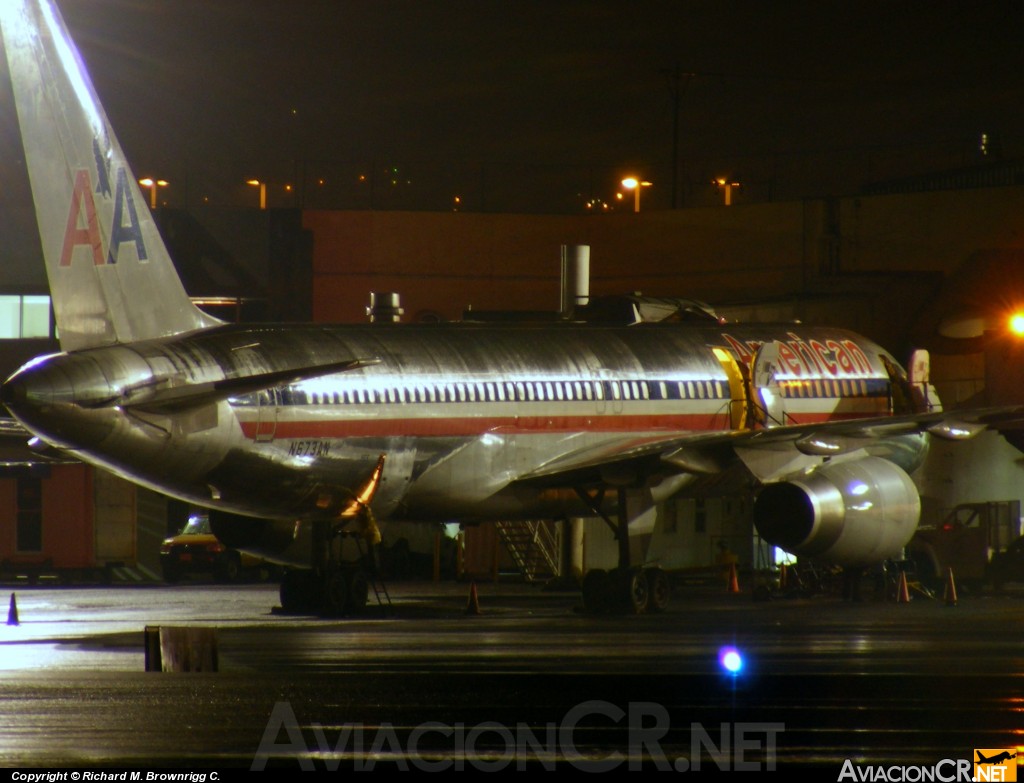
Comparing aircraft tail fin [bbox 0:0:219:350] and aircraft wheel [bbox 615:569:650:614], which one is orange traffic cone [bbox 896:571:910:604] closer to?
aircraft wheel [bbox 615:569:650:614]

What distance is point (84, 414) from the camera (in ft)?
72.8

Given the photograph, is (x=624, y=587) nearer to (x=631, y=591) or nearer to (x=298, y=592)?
(x=631, y=591)

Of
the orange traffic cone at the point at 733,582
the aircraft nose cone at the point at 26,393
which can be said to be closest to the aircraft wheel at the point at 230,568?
the orange traffic cone at the point at 733,582

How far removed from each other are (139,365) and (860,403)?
1552 centimetres

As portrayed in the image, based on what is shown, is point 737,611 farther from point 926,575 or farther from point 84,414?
point 84,414

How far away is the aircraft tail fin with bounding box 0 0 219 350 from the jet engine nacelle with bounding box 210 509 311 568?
14.8 feet

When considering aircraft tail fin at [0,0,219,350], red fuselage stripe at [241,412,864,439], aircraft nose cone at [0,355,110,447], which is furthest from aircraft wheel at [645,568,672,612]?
aircraft nose cone at [0,355,110,447]

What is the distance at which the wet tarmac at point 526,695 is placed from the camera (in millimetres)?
12156

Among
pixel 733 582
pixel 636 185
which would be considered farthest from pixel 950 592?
pixel 636 185

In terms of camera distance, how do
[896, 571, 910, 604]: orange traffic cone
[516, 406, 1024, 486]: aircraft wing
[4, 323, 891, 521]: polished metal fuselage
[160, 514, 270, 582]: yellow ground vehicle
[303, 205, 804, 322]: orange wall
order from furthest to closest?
[303, 205, 804, 322]: orange wall → [160, 514, 270, 582]: yellow ground vehicle → [896, 571, 910, 604]: orange traffic cone → [516, 406, 1024, 486]: aircraft wing → [4, 323, 891, 521]: polished metal fuselage

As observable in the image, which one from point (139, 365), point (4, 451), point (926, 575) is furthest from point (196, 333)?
point (926, 575)

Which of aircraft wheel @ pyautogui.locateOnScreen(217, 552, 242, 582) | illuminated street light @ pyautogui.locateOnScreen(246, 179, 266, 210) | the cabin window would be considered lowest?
aircraft wheel @ pyautogui.locateOnScreen(217, 552, 242, 582)

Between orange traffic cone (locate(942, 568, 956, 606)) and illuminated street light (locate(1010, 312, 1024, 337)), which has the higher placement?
illuminated street light (locate(1010, 312, 1024, 337))

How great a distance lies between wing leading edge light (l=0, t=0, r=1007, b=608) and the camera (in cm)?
2330
